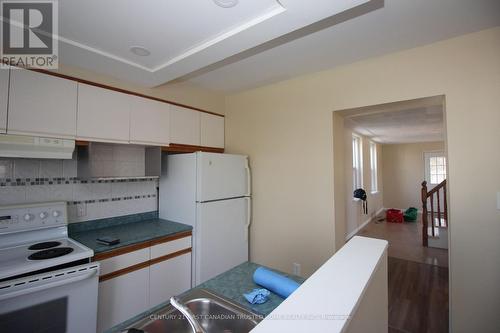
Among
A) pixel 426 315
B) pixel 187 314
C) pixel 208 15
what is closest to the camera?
pixel 187 314

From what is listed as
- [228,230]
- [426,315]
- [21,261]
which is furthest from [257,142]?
[426,315]

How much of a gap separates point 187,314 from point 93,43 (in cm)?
189

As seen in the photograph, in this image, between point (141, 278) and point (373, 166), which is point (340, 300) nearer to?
point (141, 278)

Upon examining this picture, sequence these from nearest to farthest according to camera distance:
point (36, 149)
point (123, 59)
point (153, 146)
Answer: point (36, 149) → point (123, 59) → point (153, 146)

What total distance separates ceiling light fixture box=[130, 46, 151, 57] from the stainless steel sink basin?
1.70m

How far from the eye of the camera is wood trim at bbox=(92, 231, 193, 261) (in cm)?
171

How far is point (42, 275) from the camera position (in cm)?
135

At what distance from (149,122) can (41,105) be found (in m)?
0.80

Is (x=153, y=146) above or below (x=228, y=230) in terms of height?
above

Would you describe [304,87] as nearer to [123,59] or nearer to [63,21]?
[123,59]

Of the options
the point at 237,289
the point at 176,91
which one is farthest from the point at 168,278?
the point at 176,91

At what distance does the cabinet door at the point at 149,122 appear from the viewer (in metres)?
2.20

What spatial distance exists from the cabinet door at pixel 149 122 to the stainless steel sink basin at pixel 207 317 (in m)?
1.64

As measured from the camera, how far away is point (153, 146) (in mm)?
2430
